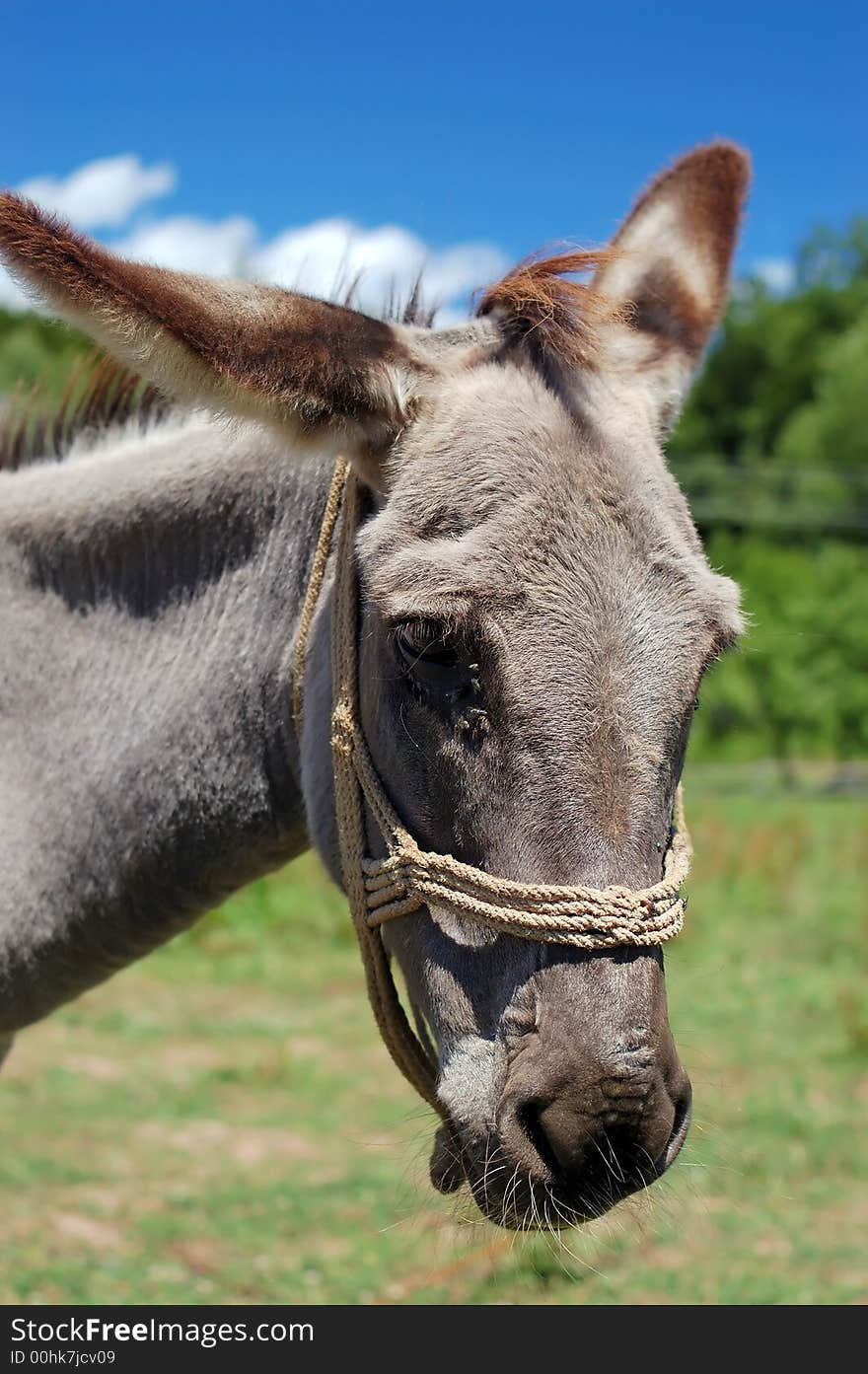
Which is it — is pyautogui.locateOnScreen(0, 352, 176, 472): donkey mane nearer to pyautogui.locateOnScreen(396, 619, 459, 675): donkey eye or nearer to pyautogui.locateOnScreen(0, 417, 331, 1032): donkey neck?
pyautogui.locateOnScreen(0, 417, 331, 1032): donkey neck

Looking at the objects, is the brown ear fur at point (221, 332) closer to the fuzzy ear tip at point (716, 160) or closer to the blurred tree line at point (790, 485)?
the fuzzy ear tip at point (716, 160)

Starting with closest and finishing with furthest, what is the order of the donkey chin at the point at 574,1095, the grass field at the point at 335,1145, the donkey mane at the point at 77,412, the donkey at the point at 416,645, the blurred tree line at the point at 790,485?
the donkey chin at the point at 574,1095 → the donkey at the point at 416,645 → the donkey mane at the point at 77,412 → the grass field at the point at 335,1145 → the blurred tree line at the point at 790,485

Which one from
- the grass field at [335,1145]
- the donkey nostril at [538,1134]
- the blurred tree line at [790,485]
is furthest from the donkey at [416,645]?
the blurred tree line at [790,485]

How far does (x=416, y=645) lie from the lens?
237 cm

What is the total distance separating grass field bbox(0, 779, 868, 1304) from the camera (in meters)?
5.52

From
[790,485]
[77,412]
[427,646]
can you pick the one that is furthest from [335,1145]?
[790,485]

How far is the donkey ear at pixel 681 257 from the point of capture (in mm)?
3185

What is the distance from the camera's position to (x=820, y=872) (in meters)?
14.9

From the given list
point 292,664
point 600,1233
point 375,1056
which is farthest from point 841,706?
point 292,664

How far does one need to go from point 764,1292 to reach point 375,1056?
422 centimetres

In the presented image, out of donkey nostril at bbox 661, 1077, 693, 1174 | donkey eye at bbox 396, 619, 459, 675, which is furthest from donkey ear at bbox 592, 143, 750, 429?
donkey nostril at bbox 661, 1077, 693, 1174

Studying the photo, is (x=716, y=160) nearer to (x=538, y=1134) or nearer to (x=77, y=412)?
(x=77, y=412)

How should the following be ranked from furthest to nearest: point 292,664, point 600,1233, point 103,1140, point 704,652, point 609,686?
point 103,1140, point 600,1233, point 292,664, point 704,652, point 609,686
